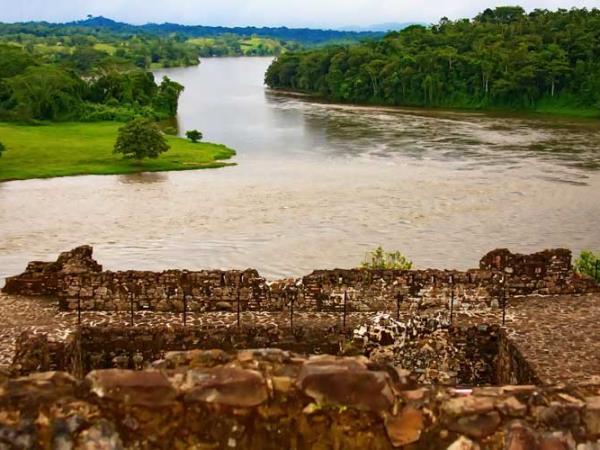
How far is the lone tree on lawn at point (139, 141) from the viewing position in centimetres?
4316

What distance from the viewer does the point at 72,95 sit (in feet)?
222

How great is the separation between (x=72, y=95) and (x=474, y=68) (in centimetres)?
3903

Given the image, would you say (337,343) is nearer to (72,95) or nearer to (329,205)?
(329,205)

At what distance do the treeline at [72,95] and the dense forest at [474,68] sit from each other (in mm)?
23511

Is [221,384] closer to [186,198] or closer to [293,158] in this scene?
[186,198]

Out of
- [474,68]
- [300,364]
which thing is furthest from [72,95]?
[300,364]

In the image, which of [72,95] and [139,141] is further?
[72,95]

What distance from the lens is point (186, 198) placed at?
115 ft

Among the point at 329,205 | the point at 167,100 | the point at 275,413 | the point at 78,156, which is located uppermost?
the point at 275,413

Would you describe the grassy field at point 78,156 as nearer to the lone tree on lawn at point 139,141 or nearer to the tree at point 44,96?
the lone tree on lawn at point 139,141

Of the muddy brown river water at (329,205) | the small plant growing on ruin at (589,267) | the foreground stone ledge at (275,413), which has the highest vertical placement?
the foreground stone ledge at (275,413)

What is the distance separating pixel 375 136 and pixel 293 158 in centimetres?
983

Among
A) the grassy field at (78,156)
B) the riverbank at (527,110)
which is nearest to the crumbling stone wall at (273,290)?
the grassy field at (78,156)

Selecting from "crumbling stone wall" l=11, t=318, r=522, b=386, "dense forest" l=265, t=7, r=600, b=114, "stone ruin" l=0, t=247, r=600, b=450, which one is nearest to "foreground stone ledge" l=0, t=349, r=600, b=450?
"stone ruin" l=0, t=247, r=600, b=450
